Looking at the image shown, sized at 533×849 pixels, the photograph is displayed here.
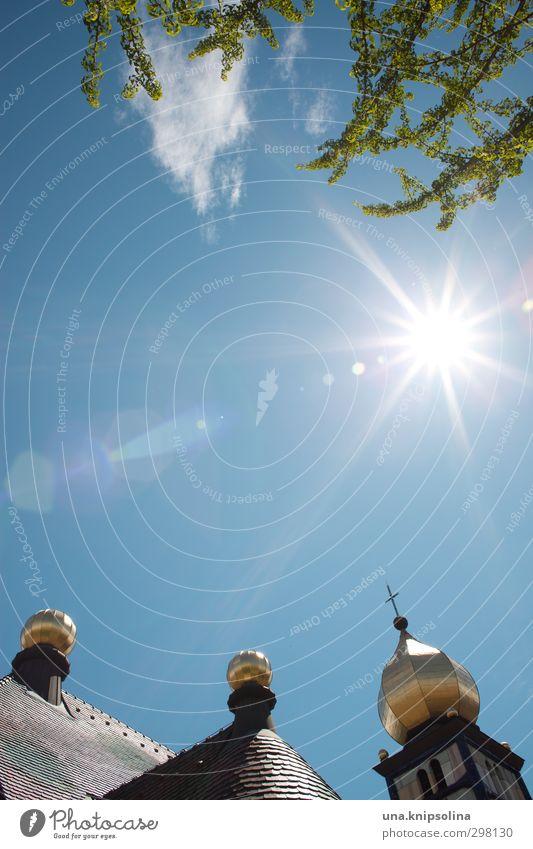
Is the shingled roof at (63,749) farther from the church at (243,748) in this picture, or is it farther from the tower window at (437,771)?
the tower window at (437,771)

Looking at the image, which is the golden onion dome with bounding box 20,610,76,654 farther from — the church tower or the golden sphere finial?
the church tower

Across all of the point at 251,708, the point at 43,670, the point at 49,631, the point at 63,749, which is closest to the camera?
the point at 63,749

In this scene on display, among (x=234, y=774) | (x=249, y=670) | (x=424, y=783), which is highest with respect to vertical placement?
(x=249, y=670)

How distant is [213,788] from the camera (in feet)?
40.2

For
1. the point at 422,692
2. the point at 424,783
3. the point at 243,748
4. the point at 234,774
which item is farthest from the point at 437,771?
the point at 234,774

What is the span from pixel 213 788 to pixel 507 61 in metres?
12.9

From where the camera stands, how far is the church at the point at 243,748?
1273cm

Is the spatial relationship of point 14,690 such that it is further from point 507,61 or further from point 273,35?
point 507,61

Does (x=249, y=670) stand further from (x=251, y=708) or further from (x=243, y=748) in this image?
(x=243, y=748)

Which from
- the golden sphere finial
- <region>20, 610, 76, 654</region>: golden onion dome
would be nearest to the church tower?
the golden sphere finial

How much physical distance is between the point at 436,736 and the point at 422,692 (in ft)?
3.52

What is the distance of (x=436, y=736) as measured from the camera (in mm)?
17219

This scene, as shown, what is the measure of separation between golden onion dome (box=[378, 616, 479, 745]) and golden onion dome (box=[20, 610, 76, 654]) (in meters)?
10.6
